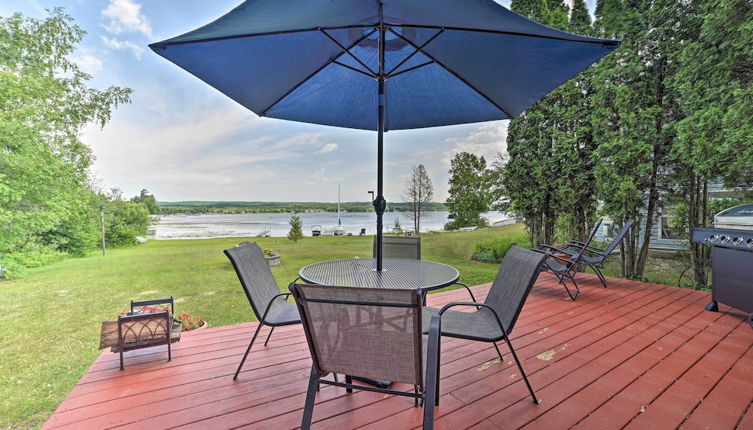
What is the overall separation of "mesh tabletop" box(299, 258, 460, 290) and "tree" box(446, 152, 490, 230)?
6.16 m

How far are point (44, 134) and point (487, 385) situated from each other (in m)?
6.77

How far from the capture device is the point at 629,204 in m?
4.57

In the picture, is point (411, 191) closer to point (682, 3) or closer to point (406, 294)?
point (682, 3)

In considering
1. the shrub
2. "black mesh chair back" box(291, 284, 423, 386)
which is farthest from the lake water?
"black mesh chair back" box(291, 284, 423, 386)

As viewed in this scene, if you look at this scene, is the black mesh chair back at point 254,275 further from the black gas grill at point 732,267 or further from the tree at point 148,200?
the tree at point 148,200

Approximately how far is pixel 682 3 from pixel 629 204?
263cm

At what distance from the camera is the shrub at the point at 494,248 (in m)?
7.36

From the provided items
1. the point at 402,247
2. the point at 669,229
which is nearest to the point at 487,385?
the point at 402,247

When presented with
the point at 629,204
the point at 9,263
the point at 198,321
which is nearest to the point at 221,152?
the point at 9,263

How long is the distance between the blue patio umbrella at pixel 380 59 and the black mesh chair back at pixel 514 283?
0.84 meters

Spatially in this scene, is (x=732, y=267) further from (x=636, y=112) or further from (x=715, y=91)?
(x=636, y=112)

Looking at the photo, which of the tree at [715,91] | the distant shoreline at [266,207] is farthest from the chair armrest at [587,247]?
the distant shoreline at [266,207]

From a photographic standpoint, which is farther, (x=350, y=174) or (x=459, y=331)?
(x=350, y=174)

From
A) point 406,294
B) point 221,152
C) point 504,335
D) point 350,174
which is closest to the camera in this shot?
point 406,294
